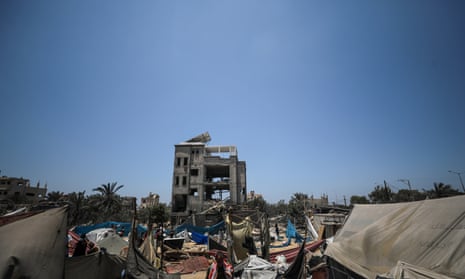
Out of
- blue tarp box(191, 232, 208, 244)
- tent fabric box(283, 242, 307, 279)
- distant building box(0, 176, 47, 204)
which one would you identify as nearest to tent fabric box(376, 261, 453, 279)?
tent fabric box(283, 242, 307, 279)

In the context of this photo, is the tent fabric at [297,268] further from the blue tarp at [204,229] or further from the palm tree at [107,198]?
the palm tree at [107,198]

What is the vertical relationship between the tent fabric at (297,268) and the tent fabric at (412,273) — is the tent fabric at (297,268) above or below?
below

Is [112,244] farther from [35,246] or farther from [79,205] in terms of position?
[79,205]

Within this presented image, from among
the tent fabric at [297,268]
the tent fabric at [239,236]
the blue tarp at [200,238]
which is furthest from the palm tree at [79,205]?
the tent fabric at [297,268]

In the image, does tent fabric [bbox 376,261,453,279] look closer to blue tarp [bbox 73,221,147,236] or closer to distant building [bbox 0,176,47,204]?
blue tarp [bbox 73,221,147,236]

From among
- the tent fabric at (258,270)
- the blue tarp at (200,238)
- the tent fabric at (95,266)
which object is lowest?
the blue tarp at (200,238)

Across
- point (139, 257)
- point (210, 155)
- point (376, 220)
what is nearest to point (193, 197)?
point (210, 155)

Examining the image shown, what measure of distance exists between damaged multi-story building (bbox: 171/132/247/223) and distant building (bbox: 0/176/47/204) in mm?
36509

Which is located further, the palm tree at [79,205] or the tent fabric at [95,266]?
the palm tree at [79,205]

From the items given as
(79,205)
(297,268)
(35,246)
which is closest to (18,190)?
(79,205)

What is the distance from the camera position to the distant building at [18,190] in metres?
43.5

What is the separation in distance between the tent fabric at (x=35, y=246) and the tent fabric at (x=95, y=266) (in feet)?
5.75

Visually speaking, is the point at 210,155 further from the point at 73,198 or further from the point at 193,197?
the point at 73,198

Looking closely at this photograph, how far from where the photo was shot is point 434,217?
12.5 ft
